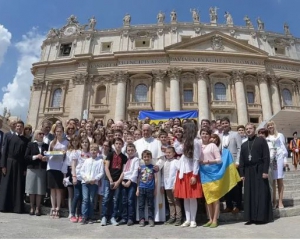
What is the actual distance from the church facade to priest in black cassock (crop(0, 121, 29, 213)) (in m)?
20.3

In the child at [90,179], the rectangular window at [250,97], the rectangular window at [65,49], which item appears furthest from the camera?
the rectangular window at [65,49]

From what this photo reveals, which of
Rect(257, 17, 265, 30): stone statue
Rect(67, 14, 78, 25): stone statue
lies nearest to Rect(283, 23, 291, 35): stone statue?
Rect(257, 17, 265, 30): stone statue

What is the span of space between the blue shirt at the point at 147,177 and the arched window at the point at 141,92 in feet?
76.3

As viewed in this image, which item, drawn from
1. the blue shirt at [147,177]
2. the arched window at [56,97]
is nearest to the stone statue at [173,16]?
the arched window at [56,97]

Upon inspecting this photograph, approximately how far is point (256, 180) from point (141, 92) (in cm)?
2430

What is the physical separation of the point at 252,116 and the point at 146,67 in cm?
1375

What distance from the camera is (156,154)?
602cm

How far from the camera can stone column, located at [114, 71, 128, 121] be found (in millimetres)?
27031

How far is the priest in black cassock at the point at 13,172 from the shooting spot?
621cm

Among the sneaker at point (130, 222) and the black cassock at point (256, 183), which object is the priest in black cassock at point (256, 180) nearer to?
the black cassock at point (256, 183)

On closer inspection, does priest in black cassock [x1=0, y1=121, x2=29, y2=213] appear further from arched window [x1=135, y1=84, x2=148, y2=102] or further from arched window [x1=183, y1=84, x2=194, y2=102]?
arched window [x1=183, y1=84, x2=194, y2=102]

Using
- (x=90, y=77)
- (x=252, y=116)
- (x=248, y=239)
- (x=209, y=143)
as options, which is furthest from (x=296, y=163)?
(x=90, y=77)

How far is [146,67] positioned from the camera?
93.9 ft

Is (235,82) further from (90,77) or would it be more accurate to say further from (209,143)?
(209,143)
